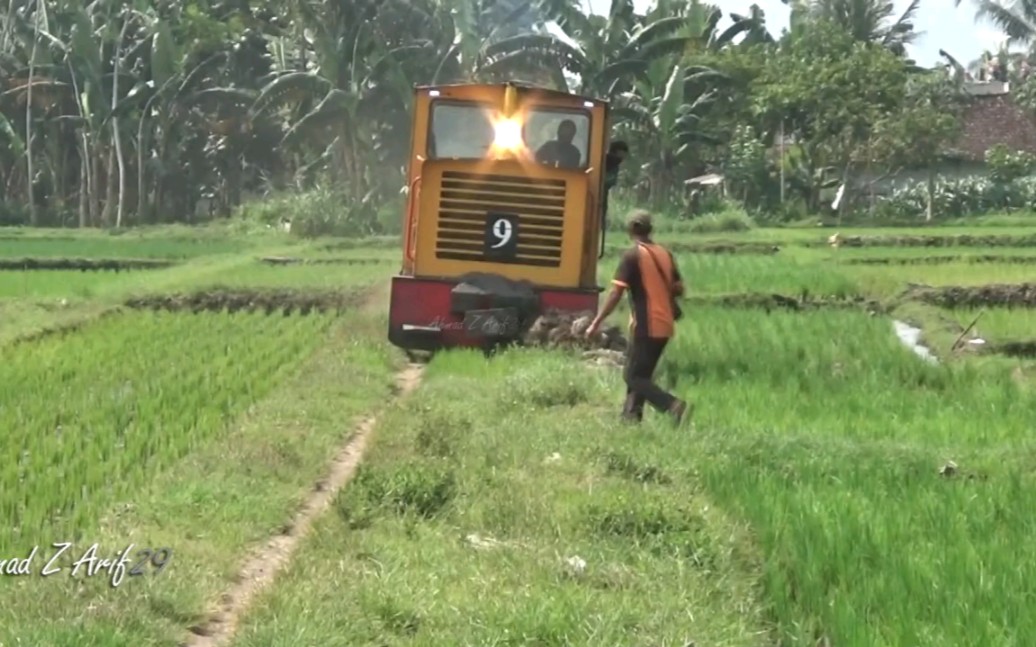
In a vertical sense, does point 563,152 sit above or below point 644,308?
Result: above

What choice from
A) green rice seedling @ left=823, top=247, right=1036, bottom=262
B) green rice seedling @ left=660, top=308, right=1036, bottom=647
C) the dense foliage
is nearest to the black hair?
green rice seedling @ left=660, top=308, right=1036, bottom=647

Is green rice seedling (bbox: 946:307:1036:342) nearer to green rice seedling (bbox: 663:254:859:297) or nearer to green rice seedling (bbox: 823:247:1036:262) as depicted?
green rice seedling (bbox: 663:254:859:297)

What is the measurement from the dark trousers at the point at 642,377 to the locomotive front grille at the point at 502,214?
3.69m

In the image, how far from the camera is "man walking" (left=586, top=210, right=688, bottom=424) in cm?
809

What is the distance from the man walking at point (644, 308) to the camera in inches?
318

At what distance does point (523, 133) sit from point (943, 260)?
38.3 feet

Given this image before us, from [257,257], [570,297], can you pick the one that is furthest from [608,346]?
[257,257]

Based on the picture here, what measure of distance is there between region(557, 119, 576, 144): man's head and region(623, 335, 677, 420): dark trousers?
13.2 feet

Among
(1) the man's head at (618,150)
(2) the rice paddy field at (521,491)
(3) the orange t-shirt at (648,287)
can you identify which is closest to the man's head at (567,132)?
(1) the man's head at (618,150)

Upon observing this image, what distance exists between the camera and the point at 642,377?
318 inches

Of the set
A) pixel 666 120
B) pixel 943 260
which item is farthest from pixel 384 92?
pixel 943 260

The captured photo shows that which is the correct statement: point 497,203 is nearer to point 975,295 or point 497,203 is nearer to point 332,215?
point 975,295

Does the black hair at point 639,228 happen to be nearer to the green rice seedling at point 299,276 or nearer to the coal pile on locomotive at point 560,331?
the coal pile on locomotive at point 560,331

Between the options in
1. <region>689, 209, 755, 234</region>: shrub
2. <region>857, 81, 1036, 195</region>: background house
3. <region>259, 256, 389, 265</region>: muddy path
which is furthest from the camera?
<region>857, 81, 1036, 195</region>: background house
